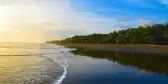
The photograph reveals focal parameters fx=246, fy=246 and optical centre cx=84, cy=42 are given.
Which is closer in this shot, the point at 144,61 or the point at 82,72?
the point at 82,72

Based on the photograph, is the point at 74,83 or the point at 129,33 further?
the point at 129,33

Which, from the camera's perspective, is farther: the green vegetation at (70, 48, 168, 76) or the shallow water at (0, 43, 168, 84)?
the green vegetation at (70, 48, 168, 76)

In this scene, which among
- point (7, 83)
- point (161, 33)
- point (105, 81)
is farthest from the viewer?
point (161, 33)

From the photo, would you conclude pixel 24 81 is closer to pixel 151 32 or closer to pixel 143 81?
pixel 143 81

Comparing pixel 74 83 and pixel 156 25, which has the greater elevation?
pixel 156 25

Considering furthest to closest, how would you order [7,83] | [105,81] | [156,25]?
1. [156,25]
2. [105,81]
3. [7,83]

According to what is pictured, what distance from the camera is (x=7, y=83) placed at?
13680mm

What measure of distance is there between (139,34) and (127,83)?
285 ft

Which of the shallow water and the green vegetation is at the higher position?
the shallow water

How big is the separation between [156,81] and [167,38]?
227 feet

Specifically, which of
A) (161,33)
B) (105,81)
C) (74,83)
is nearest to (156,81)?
(105,81)

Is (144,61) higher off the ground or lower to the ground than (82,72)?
lower

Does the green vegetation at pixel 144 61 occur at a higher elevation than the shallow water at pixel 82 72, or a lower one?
lower

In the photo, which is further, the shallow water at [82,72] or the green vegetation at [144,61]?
the green vegetation at [144,61]
